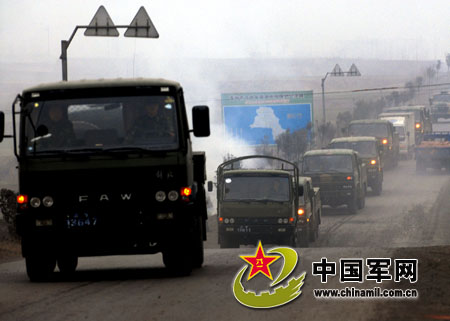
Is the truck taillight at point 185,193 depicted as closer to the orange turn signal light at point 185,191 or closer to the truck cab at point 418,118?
the orange turn signal light at point 185,191

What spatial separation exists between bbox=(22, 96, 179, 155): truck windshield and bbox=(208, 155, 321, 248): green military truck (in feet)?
44.6

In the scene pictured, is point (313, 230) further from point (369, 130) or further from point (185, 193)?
point (369, 130)

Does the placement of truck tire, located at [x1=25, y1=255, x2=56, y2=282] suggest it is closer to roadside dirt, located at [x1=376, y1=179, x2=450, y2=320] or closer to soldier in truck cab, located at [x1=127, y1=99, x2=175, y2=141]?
soldier in truck cab, located at [x1=127, y1=99, x2=175, y2=141]

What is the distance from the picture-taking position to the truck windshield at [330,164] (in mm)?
36938

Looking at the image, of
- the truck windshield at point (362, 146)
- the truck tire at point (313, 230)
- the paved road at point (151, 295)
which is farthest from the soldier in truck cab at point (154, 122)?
the truck windshield at point (362, 146)

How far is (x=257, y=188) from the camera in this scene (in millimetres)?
26312

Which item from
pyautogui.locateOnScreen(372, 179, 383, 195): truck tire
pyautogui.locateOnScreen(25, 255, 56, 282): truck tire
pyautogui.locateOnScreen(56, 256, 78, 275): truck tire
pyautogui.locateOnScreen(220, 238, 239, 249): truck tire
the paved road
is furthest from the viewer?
pyautogui.locateOnScreen(372, 179, 383, 195): truck tire

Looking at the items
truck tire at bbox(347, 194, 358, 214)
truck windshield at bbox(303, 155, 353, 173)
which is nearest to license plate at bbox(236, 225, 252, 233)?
truck windshield at bbox(303, 155, 353, 173)

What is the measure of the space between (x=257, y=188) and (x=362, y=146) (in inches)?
747

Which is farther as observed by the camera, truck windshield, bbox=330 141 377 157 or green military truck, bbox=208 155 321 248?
truck windshield, bbox=330 141 377 157

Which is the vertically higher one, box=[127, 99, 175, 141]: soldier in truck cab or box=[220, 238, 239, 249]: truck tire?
box=[127, 99, 175, 141]: soldier in truck cab

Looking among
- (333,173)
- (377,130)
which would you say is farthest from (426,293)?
(377,130)

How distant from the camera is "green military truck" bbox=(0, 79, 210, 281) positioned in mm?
12078

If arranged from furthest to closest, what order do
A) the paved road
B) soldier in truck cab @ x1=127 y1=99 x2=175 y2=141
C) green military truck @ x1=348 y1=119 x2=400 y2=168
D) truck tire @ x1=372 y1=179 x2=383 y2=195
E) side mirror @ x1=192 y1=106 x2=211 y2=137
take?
1. green military truck @ x1=348 y1=119 x2=400 y2=168
2. truck tire @ x1=372 y1=179 x2=383 y2=195
3. side mirror @ x1=192 y1=106 x2=211 y2=137
4. soldier in truck cab @ x1=127 y1=99 x2=175 y2=141
5. the paved road
